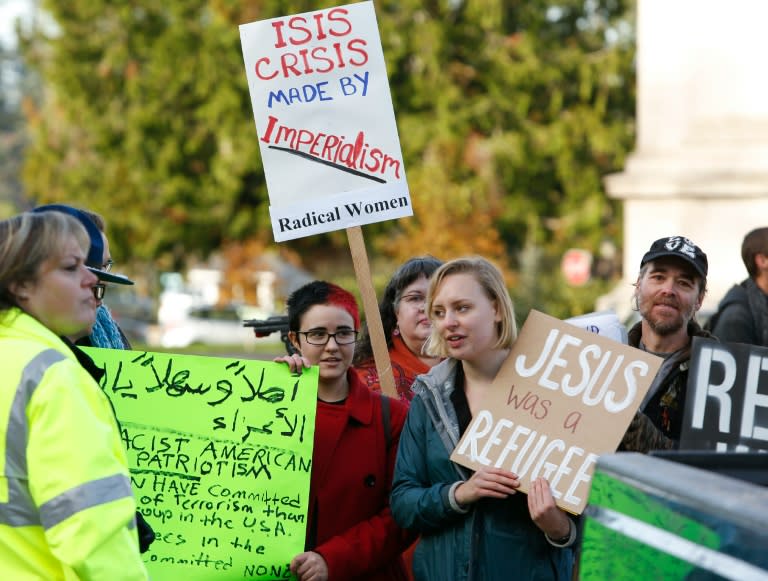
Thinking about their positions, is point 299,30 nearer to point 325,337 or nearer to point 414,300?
point 414,300

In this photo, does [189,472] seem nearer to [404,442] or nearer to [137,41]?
[404,442]

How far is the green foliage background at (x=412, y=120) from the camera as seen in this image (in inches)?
1235

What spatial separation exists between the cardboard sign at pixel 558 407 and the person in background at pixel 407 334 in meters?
1.22

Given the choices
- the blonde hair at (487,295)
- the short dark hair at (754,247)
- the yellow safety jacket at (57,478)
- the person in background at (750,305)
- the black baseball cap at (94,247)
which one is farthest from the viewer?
the short dark hair at (754,247)

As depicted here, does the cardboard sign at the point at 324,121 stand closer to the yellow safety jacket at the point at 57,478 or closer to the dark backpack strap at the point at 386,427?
the dark backpack strap at the point at 386,427

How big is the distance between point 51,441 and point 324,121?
3.01 m

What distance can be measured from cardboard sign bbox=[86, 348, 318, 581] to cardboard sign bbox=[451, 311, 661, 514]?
0.62m

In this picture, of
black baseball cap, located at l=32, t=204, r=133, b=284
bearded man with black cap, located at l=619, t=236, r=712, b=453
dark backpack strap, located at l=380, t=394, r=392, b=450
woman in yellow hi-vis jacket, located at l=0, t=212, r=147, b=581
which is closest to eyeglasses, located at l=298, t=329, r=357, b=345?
dark backpack strap, located at l=380, t=394, r=392, b=450

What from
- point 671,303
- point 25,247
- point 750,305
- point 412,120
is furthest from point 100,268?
point 412,120

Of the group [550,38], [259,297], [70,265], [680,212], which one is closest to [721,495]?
[70,265]

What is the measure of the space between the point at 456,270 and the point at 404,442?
56 centimetres

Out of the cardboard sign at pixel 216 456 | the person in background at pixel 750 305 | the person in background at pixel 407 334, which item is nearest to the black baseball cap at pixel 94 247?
the cardboard sign at pixel 216 456

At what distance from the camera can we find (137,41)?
33.5m

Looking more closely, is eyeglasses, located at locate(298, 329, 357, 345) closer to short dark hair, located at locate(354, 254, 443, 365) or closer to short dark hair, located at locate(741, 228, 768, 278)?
short dark hair, located at locate(354, 254, 443, 365)
